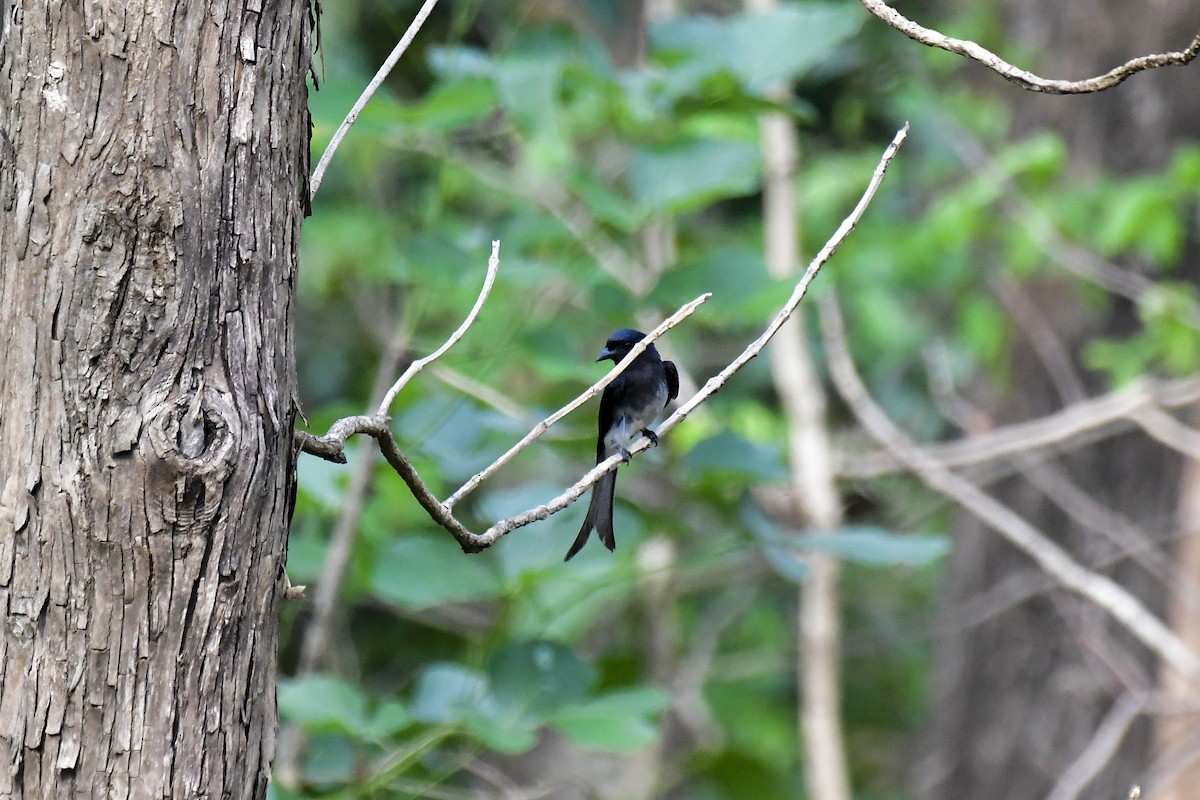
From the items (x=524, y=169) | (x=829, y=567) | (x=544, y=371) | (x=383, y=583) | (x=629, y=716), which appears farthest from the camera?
(x=524, y=169)

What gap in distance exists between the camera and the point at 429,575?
11.5 feet

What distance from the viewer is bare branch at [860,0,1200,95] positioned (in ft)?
5.43

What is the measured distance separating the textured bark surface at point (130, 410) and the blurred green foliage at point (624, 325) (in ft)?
4.85

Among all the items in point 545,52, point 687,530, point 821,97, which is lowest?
point 687,530

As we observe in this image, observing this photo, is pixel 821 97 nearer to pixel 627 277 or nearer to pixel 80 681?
pixel 627 277

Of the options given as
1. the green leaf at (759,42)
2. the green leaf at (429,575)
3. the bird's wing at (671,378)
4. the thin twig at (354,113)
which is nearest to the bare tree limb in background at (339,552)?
the green leaf at (429,575)

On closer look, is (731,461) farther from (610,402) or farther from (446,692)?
(446,692)

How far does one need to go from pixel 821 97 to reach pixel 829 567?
3426 millimetres

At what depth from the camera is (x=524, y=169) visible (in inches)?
236

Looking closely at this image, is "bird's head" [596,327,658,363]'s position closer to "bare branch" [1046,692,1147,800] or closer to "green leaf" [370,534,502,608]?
"green leaf" [370,534,502,608]

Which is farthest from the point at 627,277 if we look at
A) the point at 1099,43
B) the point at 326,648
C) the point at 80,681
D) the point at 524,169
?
the point at 80,681

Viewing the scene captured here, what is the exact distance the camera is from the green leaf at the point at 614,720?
10.0 feet

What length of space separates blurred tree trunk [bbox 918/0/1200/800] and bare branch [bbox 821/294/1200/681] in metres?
0.75

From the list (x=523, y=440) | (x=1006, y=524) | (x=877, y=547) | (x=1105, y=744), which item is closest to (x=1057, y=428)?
(x=1006, y=524)
